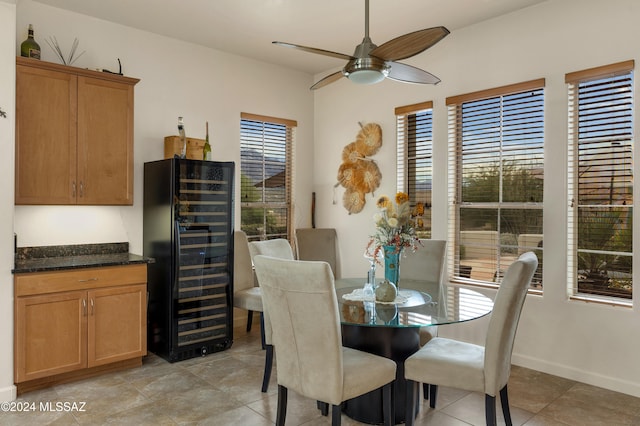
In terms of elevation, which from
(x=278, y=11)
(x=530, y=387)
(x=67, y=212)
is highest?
(x=278, y=11)

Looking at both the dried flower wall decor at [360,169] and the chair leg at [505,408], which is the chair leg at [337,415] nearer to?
the chair leg at [505,408]

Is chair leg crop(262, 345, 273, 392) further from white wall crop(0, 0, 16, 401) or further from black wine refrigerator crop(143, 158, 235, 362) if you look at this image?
white wall crop(0, 0, 16, 401)

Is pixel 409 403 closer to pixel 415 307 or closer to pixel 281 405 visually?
pixel 415 307

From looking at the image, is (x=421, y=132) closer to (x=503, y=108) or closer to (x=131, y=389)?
(x=503, y=108)

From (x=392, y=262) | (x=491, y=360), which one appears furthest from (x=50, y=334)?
(x=491, y=360)

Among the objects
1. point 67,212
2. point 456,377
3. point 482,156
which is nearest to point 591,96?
point 482,156

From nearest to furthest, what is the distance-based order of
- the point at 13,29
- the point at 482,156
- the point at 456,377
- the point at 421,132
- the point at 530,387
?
the point at 456,377 → the point at 13,29 → the point at 530,387 → the point at 482,156 → the point at 421,132

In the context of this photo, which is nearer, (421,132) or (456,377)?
(456,377)

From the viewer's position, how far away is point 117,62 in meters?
4.16

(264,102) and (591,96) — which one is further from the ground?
(264,102)

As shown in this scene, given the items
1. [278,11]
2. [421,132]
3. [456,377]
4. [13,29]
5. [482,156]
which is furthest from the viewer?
[421,132]

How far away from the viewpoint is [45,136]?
3.47 m

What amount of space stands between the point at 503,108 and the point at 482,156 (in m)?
0.45

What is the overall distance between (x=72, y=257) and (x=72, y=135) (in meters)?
1.03
